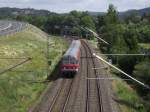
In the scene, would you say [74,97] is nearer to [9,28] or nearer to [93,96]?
[93,96]

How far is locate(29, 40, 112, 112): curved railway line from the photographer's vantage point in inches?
1623

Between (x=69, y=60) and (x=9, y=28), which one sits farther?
(x=9, y=28)

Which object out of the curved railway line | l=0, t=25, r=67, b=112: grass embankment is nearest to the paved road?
l=0, t=25, r=67, b=112: grass embankment

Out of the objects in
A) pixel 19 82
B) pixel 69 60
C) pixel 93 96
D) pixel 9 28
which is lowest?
pixel 93 96

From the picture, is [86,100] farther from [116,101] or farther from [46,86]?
[46,86]

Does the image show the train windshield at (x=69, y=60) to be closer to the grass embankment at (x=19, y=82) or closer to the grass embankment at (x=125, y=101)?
the grass embankment at (x=19, y=82)

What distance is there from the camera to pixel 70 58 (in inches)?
2277

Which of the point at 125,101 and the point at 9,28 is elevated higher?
the point at 9,28

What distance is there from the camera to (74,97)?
46.8 meters

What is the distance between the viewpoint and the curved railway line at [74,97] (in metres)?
41.2

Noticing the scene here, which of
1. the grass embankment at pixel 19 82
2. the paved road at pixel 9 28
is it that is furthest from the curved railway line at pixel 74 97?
the paved road at pixel 9 28

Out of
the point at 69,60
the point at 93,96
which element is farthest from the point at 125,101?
the point at 69,60

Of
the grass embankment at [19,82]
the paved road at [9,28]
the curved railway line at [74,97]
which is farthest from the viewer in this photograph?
the paved road at [9,28]

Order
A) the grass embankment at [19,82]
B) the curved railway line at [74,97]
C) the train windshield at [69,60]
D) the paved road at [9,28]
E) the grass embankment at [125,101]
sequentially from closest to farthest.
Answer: the curved railway line at [74,97] → the grass embankment at [19,82] → the grass embankment at [125,101] → the train windshield at [69,60] → the paved road at [9,28]
